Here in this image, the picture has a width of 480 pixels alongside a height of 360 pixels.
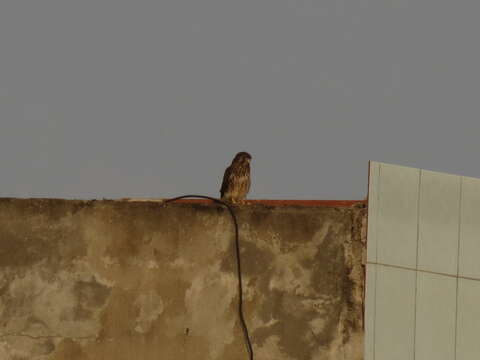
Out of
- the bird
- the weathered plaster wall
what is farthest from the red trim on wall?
the bird

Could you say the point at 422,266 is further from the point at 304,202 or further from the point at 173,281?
the point at 173,281

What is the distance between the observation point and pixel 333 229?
419 inches

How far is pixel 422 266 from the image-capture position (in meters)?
10.9

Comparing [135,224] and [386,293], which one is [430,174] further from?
[135,224]

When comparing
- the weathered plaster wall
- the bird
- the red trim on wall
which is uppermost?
the bird

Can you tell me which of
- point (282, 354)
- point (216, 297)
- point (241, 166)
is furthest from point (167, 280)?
point (241, 166)

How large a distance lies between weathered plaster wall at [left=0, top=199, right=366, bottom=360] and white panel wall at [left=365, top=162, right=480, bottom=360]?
0.18 meters

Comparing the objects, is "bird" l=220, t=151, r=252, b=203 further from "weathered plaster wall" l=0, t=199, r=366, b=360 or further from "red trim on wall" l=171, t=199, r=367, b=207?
"weathered plaster wall" l=0, t=199, r=366, b=360

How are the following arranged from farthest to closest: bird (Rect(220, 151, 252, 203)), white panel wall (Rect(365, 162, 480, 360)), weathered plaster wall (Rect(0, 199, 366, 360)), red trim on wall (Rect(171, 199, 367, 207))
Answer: bird (Rect(220, 151, 252, 203)), red trim on wall (Rect(171, 199, 367, 207)), white panel wall (Rect(365, 162, 480, 360)), weathered plaster wall (Rect(0, 199, 366, 360))

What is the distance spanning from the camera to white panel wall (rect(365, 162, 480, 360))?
418 inches

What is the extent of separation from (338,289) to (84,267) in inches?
82.7

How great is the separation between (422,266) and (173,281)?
2.15m

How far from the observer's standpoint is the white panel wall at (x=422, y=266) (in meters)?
10.6

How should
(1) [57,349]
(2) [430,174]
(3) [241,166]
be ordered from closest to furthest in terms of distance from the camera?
(1) [57,349] → (2) [430,174] → (3) [241,166]
